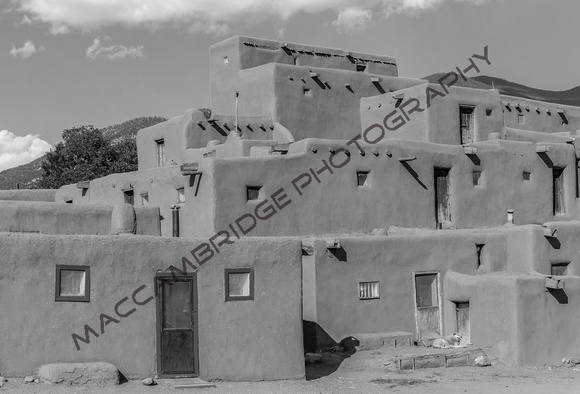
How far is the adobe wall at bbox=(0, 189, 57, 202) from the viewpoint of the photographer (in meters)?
29.8

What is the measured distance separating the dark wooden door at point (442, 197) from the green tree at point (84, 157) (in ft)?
97.0

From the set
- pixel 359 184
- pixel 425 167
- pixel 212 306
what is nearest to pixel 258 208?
pixel 359 184

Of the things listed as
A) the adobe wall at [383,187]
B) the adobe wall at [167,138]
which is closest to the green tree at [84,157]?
the adobe wall at [167,138]

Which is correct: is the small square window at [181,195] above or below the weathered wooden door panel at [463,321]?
above

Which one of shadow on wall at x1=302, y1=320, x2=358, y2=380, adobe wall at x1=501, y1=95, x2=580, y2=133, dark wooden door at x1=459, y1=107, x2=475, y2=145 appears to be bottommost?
shadow on wall at x1=302, y1=320, x2=358, y2=380

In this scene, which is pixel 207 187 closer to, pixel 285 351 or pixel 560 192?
pixel 285 351

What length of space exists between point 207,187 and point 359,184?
5.17 metres

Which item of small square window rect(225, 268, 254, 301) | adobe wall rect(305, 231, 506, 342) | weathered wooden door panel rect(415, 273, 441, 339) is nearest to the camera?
small square window rect(225, 268, 254, 301)

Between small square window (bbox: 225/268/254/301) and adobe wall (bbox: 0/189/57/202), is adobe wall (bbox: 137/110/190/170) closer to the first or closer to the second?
adobe wall (bbox: 0/189/57/202)

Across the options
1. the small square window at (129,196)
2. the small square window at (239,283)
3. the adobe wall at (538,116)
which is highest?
the adobe wall at (538,116)

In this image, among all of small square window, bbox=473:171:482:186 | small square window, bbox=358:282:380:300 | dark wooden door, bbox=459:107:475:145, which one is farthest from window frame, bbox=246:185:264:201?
dark wooden door, bbox=459:107:475:145

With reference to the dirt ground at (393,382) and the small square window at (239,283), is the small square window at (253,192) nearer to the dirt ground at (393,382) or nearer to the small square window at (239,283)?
the dirt ground at (393,382)

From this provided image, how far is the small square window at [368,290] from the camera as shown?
968 inches

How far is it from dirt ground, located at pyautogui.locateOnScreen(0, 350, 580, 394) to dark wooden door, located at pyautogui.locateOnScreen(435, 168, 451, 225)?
7.74m
